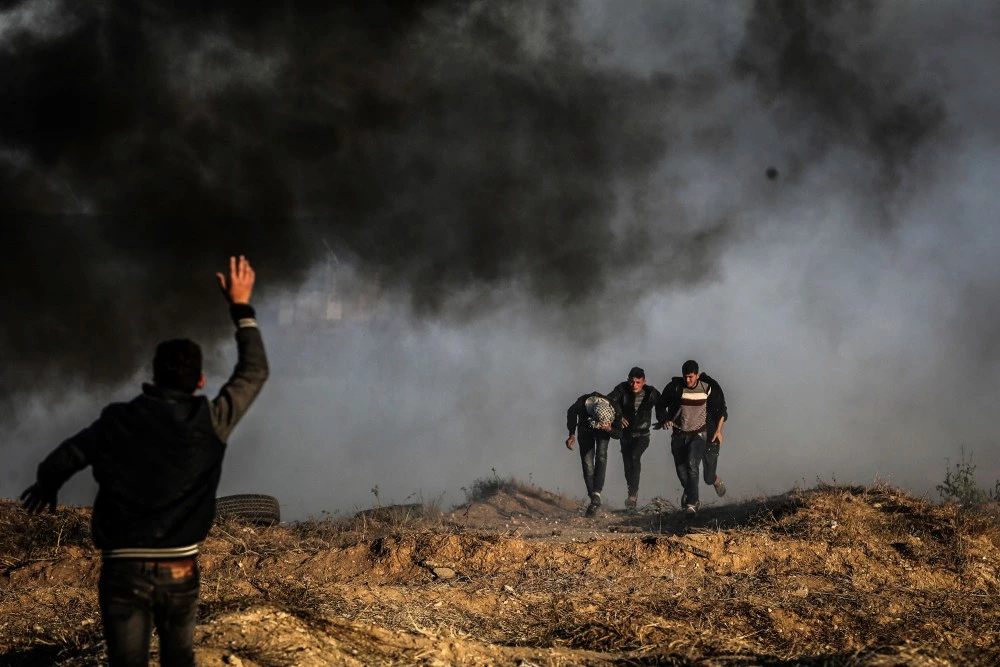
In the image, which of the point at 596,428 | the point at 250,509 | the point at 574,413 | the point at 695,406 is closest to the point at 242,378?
the point at 250,509

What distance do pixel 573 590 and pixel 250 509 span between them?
4.38 metres

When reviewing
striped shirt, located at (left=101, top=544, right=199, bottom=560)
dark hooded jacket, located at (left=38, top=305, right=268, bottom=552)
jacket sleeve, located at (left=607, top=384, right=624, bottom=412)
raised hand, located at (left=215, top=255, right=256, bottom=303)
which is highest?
jacket sleeve, located at (left=607, top=384, right=624, bottom=412)

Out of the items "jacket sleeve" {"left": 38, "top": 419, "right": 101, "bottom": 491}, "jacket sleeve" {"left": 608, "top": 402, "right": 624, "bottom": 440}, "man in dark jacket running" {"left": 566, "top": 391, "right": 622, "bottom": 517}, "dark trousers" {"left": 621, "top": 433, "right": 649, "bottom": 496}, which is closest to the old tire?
"man in dark jacket running" {"left": 566, "top": 391, "right": 622, "bottom": 517}

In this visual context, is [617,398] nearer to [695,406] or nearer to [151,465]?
[695,406]

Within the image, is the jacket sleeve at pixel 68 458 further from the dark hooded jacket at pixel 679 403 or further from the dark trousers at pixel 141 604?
the dark hooded jacket at pixel 679 403

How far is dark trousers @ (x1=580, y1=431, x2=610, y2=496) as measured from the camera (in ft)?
47.5

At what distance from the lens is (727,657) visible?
5.67 metres

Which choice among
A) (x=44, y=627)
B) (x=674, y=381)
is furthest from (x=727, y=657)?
(x=674, y=381)

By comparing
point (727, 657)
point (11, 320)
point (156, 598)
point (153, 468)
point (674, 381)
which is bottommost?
point (727, 657)

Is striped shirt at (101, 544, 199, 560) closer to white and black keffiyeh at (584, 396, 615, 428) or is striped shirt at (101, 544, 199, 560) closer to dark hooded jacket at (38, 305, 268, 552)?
dark hooded jacket at (38, 305, 268, 552)

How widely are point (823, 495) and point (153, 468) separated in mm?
8617

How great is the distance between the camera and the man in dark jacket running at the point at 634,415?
14375 millimetres

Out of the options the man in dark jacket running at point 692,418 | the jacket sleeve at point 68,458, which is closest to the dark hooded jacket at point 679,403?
the man in dark jacket running at point 692,418

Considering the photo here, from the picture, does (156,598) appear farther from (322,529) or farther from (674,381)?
(674,381)
